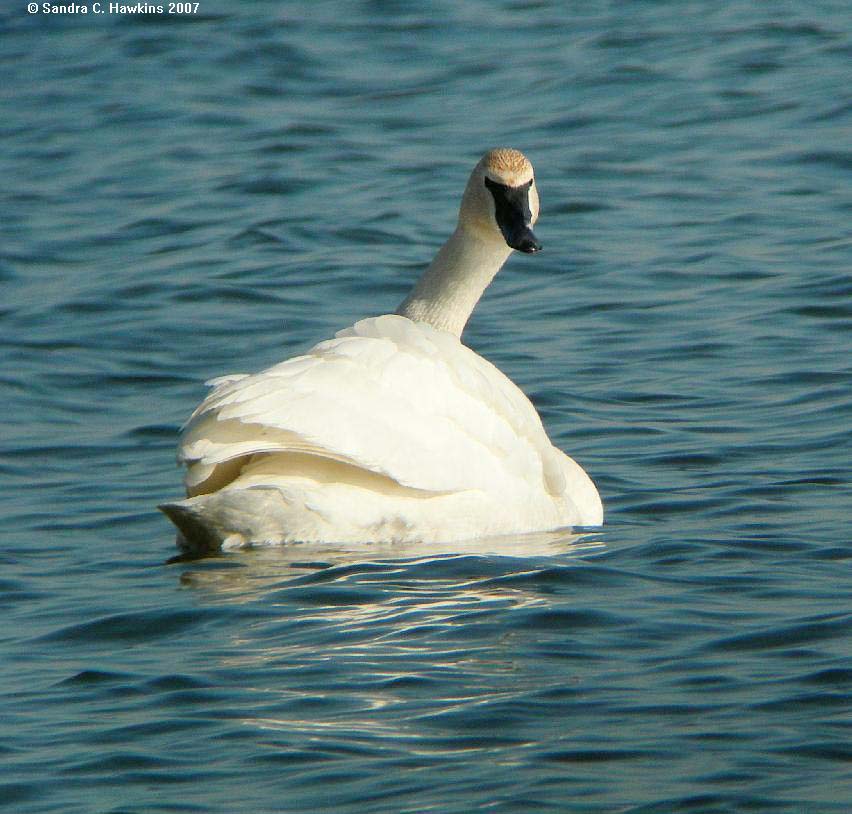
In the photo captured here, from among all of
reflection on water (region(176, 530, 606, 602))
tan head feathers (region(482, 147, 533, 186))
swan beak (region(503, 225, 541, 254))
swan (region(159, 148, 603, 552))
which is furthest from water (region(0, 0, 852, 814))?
tan head feathers (region(482, 147, 533, 186))

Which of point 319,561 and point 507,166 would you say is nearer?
point 319,561

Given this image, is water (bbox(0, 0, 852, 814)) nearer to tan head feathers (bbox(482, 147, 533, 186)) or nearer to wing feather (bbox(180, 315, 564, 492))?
wing feather (bbox(180, 315, 564, 492))

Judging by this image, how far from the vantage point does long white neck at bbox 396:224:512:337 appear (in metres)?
8.28

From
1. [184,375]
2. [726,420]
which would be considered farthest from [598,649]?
[184,375]

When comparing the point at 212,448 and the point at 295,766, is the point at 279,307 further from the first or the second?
the point at 295,766

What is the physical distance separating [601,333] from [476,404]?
3314mm

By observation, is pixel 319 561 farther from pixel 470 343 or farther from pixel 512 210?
pixel 470 343

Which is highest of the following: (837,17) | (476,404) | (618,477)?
(837,17)

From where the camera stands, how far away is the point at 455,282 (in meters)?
8.29

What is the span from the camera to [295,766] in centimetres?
471

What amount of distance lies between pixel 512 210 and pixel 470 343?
7.06ft


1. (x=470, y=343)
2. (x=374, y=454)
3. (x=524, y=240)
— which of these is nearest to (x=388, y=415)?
(x=374, y=454)

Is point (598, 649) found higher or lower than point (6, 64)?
lower

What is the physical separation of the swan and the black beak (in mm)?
904
